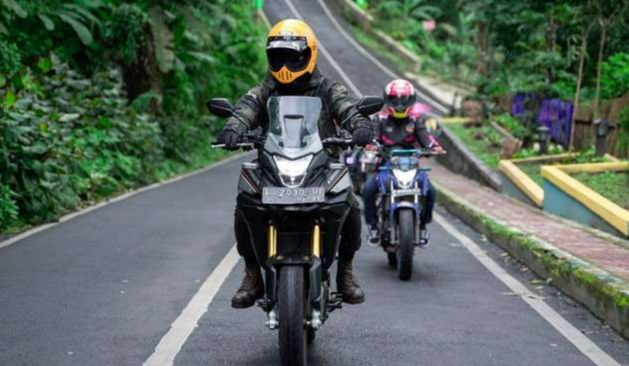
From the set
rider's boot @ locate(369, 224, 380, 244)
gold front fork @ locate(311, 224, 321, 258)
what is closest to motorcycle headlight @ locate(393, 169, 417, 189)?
rider's boot @ locate(369, 224, 380, 244)

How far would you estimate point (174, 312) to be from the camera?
774cm

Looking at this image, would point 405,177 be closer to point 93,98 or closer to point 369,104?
point 369,104

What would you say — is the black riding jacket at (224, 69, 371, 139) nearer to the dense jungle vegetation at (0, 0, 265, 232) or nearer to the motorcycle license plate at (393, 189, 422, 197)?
the motorcycle license plate at (393, 189, 422, 197)

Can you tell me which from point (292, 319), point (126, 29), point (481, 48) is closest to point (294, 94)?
point (292, 319)

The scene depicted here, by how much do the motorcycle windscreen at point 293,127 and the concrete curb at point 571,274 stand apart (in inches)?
118

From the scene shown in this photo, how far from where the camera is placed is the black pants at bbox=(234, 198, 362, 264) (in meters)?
6.28

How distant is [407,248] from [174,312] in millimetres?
2687

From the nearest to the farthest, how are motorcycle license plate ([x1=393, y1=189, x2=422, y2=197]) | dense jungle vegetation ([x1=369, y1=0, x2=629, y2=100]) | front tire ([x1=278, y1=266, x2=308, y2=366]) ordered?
1. front tire ([x1=278, y1=266, x2=308, y2=366])
2. motorcycle license plate ([x1=393, y1=189, x2=422, y2=197])
3. dense jungle vegetation ([x1=369, y1=0, x2=629, y2=100])

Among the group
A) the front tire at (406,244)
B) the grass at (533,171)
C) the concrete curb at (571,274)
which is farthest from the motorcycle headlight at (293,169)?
the grass at (533,171)

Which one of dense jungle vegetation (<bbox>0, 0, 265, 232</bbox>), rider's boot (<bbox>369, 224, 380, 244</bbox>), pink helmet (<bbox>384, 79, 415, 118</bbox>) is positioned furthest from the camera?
dense jungle vegetation (<bbox>0, 0, 265, 232</bbox>)

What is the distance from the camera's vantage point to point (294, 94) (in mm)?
6473

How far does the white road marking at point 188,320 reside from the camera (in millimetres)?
6320

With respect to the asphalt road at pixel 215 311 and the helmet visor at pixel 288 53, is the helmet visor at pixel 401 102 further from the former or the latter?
the helmet visor at pixel 288 53

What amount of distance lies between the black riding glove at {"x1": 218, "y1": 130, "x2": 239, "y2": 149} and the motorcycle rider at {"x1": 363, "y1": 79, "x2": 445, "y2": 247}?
4.45 metres
